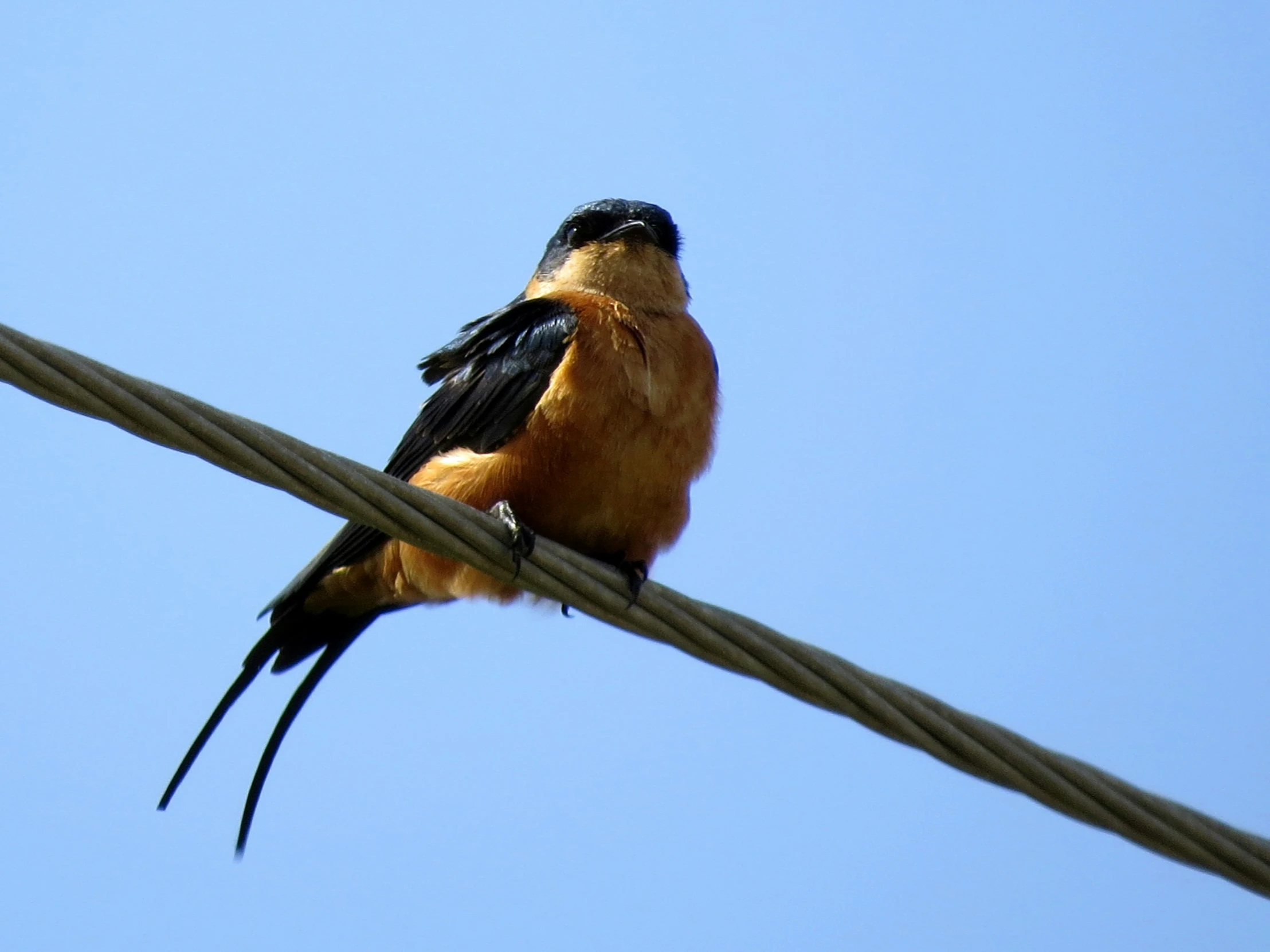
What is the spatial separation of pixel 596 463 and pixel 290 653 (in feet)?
5.46

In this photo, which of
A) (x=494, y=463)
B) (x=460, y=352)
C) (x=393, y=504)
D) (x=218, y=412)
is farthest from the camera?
(x=460, y=352)

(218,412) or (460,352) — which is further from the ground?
(460,352)

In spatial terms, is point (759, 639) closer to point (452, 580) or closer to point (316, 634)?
point (452, 580)

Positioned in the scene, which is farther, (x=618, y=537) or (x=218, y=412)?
(x=618, y=537)

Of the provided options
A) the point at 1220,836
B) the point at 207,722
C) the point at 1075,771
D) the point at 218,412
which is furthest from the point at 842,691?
the point at 207,722

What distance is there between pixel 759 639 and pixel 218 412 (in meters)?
1.34

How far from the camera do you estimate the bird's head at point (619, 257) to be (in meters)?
6.42

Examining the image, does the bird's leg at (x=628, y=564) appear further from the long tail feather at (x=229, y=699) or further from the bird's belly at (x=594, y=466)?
the long tail feather at (x=229, y=699)

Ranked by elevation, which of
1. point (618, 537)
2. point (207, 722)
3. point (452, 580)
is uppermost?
point (618, 537)

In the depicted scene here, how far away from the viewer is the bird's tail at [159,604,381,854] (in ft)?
19.7

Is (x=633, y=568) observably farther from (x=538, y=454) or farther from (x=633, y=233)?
(x=633, y=233)

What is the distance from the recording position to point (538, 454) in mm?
5414

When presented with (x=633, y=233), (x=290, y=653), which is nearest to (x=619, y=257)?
(x=633, y=233)

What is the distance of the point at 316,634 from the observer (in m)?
6.36
